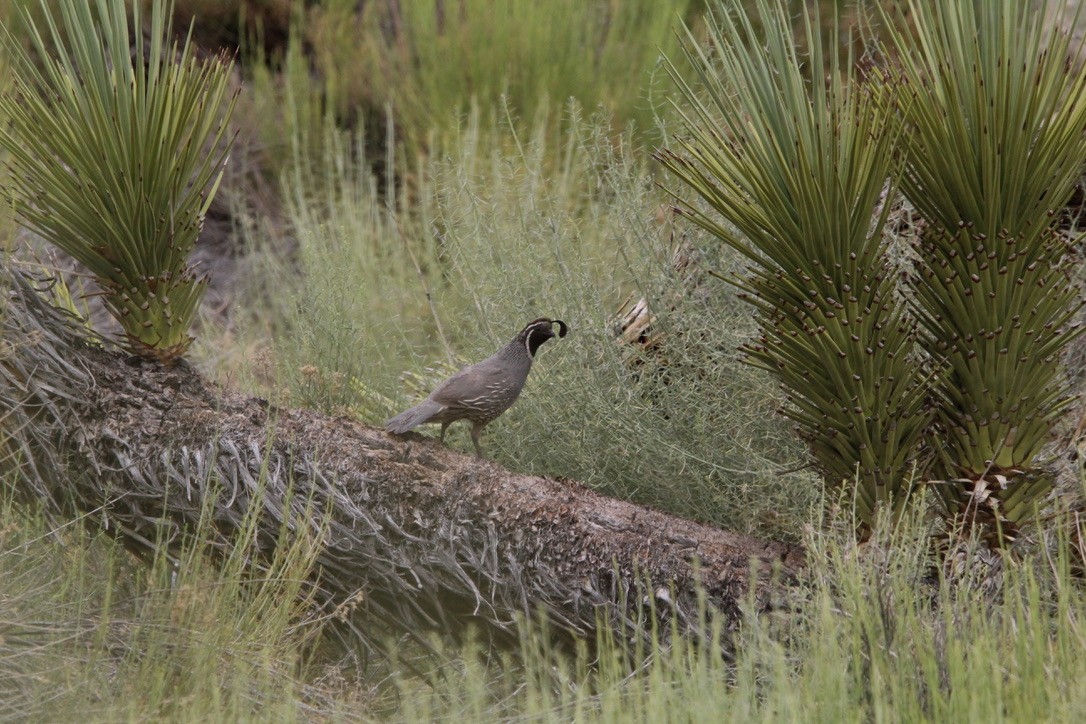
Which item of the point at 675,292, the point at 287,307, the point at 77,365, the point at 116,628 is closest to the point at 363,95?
the point at 287,307

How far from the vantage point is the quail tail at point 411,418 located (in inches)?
159

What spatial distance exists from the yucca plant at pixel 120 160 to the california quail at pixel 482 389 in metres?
0.86

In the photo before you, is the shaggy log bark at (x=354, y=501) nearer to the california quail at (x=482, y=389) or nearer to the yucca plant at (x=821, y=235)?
the california quail at (x=482, y=389)

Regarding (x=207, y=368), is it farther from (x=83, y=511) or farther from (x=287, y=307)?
(x=83, y=511)

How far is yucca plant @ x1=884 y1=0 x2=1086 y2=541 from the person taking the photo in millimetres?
3387

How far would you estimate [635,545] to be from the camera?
12.0 ft

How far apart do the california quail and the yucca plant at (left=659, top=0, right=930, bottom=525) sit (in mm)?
999

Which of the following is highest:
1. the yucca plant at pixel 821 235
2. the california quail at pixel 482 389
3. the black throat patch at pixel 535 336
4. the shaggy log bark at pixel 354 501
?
the yucca plant at pixel 821 235

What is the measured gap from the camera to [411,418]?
4.07m

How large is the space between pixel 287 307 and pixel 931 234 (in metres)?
4.06

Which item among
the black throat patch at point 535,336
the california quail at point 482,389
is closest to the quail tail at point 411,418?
the california quail at point 482,389

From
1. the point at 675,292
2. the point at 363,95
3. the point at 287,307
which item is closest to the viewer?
the point at 675,292

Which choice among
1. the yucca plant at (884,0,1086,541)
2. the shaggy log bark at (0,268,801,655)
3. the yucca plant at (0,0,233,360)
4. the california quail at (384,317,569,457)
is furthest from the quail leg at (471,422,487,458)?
the yucca plant at (884,0,1086,541)

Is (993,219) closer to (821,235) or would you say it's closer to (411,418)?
(821,235)
